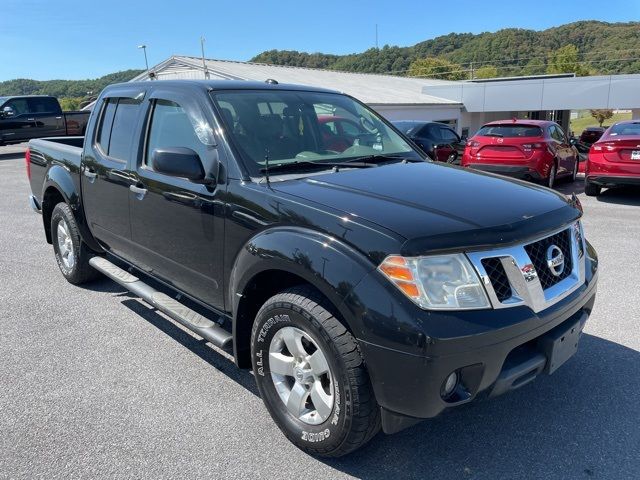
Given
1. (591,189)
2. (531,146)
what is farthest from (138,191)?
(591,189)

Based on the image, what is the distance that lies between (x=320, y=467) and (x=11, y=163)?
1969 cm

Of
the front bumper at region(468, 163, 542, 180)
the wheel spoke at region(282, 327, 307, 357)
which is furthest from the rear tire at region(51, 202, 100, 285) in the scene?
the front bumper at region(468, 163, 542, 180)

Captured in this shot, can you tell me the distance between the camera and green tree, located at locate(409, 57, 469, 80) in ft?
290

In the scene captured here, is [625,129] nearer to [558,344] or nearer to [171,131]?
[558,344]

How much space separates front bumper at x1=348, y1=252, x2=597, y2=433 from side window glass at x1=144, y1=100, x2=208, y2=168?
5.61 ft

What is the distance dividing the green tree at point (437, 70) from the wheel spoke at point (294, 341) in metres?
87.8

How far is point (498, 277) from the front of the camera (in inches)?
95.2

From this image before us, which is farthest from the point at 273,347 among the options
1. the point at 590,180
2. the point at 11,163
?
the point at 11,163

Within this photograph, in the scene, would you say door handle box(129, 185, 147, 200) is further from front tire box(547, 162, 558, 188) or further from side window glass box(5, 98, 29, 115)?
side window glass box(5, 98, 29, 115)

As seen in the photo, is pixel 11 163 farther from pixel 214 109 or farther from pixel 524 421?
pixel 524 421

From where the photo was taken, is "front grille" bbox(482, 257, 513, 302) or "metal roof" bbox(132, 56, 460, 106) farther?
"metal roof" bbox(132, 56, 460, 106)

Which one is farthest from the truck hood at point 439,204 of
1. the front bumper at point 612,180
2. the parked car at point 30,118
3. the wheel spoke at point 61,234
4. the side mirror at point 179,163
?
the parked car at point 30,118

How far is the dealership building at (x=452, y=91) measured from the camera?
25.6 meters

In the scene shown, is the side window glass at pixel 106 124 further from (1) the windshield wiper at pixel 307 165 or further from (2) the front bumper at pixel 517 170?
(2) the front bumper at pixel 517 170
